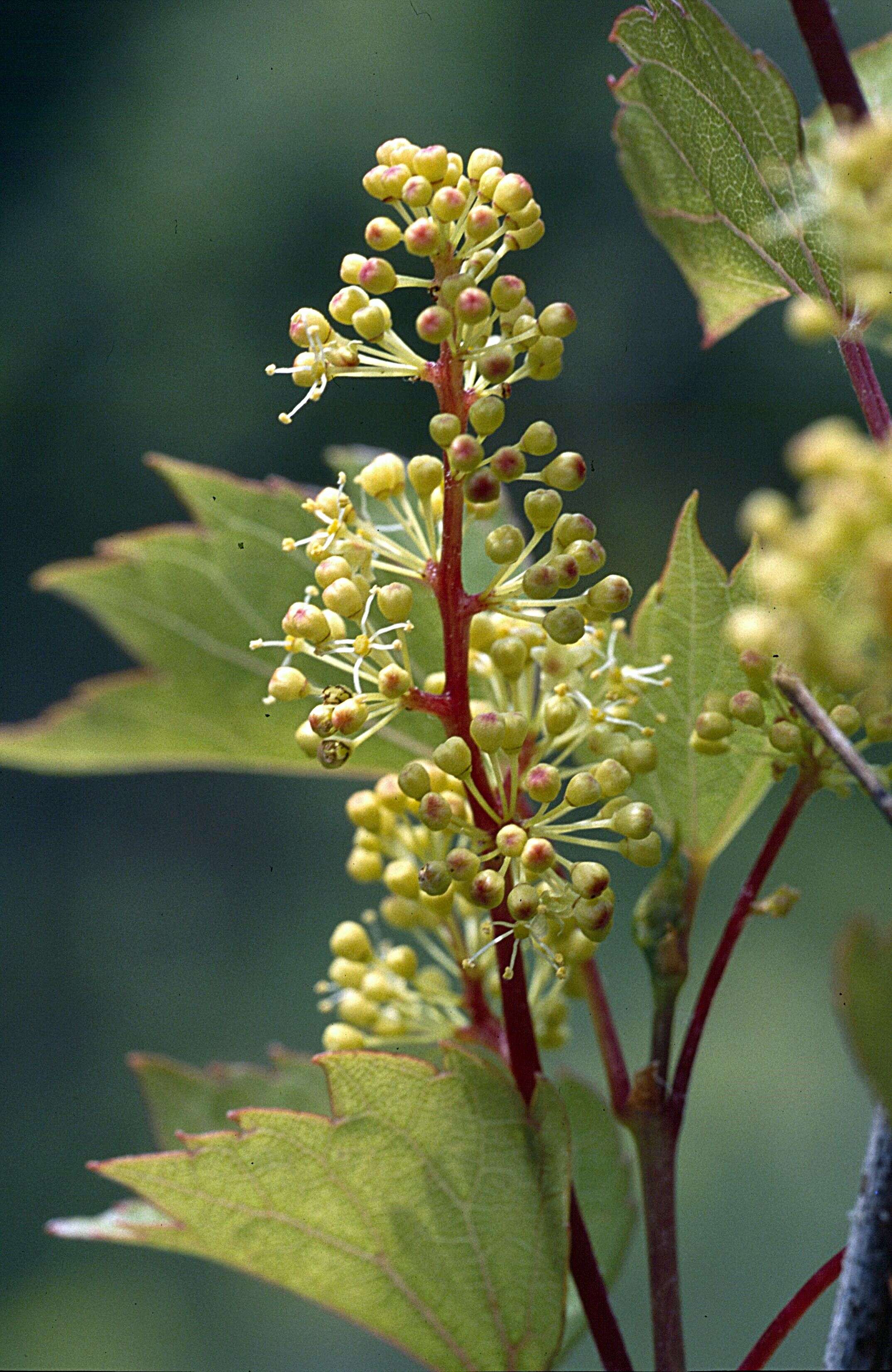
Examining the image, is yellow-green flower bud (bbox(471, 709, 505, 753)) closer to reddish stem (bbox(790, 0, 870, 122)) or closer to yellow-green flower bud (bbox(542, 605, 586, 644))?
yellow-green flower bud (bbox(542, 605, 586, 644))

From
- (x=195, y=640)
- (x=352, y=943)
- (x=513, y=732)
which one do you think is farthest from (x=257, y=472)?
(x=513, y=732)

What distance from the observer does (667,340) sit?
7.30ft

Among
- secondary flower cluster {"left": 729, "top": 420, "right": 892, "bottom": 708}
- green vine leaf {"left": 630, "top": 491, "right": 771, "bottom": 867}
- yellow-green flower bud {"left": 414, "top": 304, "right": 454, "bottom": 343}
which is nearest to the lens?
secondary flower cluster {"left": 729, "top": 420, "right": 892, "bottom": 708}

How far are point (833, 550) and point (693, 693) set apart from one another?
9.0 inches

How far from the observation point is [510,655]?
0.35 m

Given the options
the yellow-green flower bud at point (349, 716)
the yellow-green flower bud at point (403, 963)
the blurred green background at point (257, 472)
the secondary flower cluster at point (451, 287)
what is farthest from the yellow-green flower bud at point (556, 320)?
the blurred green background at point (257, 472)

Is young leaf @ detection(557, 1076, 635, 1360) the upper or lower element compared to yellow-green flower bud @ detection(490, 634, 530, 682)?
lower

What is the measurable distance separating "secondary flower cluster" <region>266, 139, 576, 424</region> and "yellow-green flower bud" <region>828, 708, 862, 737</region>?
0.11 metres

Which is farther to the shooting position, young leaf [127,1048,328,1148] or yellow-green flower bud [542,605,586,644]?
young leaf [127,1048,328,1148]

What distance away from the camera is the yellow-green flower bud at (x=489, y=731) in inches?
12.5

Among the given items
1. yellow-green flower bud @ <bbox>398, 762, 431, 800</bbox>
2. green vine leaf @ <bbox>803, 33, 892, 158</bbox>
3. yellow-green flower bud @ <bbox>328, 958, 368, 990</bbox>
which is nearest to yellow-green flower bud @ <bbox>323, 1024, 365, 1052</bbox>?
yellow-green flower bud @ <bbox>328, 958, 368, 990</bbox>

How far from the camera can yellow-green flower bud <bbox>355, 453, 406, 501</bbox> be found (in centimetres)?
36

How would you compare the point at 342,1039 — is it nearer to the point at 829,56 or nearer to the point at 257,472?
the point at 829,56

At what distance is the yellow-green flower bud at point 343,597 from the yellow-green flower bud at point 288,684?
0.07 feet
